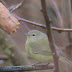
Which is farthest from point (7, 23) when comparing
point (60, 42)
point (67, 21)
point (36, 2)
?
point (36, 2)

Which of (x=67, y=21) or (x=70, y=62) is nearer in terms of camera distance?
(x=70, y=62)

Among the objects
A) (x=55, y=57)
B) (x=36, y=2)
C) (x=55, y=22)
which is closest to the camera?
(x=55, y=57)

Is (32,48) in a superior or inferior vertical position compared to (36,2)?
inferior

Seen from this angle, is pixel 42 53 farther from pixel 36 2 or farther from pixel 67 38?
pixel 36 2

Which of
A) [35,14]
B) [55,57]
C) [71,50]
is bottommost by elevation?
[55,57]

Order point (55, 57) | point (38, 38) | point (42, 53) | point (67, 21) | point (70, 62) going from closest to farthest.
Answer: point (55, 57), point (70, 62), point (42, 53), point (38, 38), point (67, 21)

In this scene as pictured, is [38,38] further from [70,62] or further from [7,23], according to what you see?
[7,23]

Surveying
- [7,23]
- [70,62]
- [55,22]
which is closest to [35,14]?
[55,22]
